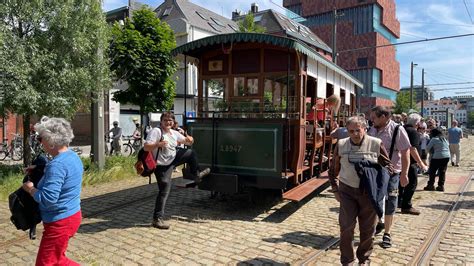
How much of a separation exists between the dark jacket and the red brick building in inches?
1991

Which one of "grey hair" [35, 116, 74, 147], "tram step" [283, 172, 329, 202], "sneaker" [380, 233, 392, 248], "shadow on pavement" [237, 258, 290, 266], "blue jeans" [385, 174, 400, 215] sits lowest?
"shadow on pavement" [237, 258, 290, 266]

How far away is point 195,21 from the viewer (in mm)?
33812

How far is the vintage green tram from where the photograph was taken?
655 centimetres

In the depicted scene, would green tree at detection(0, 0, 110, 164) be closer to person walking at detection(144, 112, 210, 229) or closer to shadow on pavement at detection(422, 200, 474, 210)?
person walking at detection(144, 112, 210, 229)

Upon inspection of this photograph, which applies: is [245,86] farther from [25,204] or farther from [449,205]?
[25,204]

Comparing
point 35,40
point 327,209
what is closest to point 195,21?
point 35,40

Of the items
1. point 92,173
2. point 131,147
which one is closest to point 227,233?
point 92,173

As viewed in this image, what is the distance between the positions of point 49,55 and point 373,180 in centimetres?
729

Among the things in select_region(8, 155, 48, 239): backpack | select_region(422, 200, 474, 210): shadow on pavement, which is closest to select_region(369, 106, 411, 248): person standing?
select_region(422, 200, 474, 210): shadow on pavement

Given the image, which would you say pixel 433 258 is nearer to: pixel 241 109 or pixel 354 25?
pixel 241 109

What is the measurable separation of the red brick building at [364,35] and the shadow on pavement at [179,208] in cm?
4770

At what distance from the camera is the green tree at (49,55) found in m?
7.77

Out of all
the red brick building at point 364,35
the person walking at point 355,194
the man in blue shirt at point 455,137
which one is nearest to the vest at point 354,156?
the person walking at point 355,194

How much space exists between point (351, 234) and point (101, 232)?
352 centimetres
